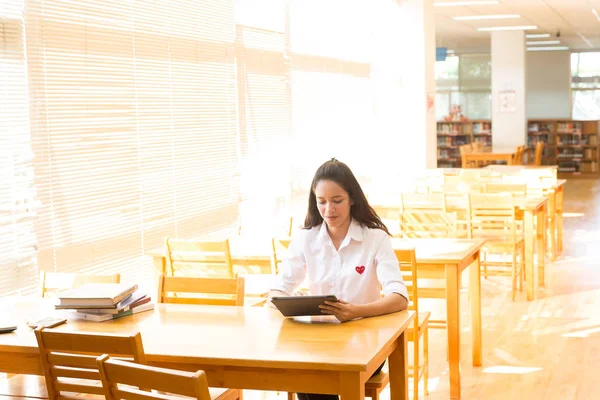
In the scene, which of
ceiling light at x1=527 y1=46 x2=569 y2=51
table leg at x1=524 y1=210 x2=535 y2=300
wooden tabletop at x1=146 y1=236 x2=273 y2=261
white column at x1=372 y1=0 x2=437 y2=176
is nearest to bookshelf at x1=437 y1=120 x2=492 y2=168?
ceiling light at x1=527 y1=46 x2=569 y2=51

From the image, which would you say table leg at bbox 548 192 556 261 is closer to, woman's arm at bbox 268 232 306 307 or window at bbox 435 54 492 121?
woman's arm at bbox 268 232 306 307

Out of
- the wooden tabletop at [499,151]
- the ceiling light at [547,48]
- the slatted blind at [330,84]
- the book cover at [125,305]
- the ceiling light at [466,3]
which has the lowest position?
the book cover at [125,305]

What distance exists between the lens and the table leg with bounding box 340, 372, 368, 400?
8.26ft

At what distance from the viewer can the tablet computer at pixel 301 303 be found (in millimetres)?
2941

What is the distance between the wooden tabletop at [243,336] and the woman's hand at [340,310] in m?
0.03

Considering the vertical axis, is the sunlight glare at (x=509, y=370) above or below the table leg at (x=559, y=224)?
below

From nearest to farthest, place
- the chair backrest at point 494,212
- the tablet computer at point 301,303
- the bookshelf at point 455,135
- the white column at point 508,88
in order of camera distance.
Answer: the tablet computer at point 301,303 < the chair backrest at point 494,212 < the white column at point 508,88 < the bookshelf at point 455,135

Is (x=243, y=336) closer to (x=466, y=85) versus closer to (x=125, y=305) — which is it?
(x=125, y=305)

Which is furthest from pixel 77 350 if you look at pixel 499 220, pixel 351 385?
pixel 499 220

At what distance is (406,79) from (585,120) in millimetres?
10663

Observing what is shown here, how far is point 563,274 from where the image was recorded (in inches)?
324

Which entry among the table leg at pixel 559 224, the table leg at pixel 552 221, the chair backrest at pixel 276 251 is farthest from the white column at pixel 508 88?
the chair backrest at pixel 276 251

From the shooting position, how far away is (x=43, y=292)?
3.89 metres

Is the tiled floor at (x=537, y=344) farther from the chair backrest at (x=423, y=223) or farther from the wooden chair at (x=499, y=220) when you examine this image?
the chair backrest at (x=423, y=223)
